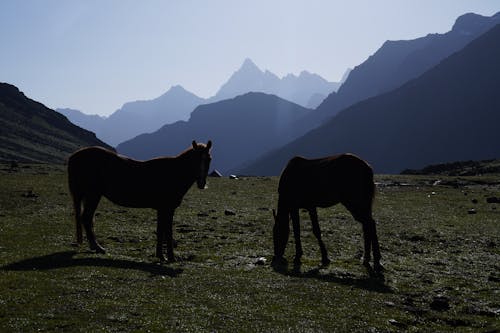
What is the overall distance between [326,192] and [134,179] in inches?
323

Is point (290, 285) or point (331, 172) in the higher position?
point (331, 172)

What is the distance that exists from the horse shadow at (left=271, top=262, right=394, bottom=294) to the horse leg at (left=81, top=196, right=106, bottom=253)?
7.34m

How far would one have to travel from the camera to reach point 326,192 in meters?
20.2

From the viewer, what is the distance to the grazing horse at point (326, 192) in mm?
19469

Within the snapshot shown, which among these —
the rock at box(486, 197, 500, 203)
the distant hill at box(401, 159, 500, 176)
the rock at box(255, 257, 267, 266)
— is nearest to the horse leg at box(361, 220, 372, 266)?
the rock at box(255, 257, 267, 266)

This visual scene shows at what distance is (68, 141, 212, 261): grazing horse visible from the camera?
20.1 meters

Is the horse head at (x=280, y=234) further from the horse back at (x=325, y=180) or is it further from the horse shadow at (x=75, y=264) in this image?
the horse shadow at (x=75, y=264)

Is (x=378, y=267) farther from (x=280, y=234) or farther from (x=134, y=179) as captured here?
(x=134, y=179)

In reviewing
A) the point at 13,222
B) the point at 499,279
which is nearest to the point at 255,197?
the point at 13,222

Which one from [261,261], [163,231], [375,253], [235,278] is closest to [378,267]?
[375,253]

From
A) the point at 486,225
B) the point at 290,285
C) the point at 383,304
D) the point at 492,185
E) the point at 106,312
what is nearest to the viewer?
the point at 106,312

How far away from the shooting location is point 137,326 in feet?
36.4

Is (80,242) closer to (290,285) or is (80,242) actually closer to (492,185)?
(290,285)

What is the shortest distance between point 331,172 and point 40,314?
12.5 m
